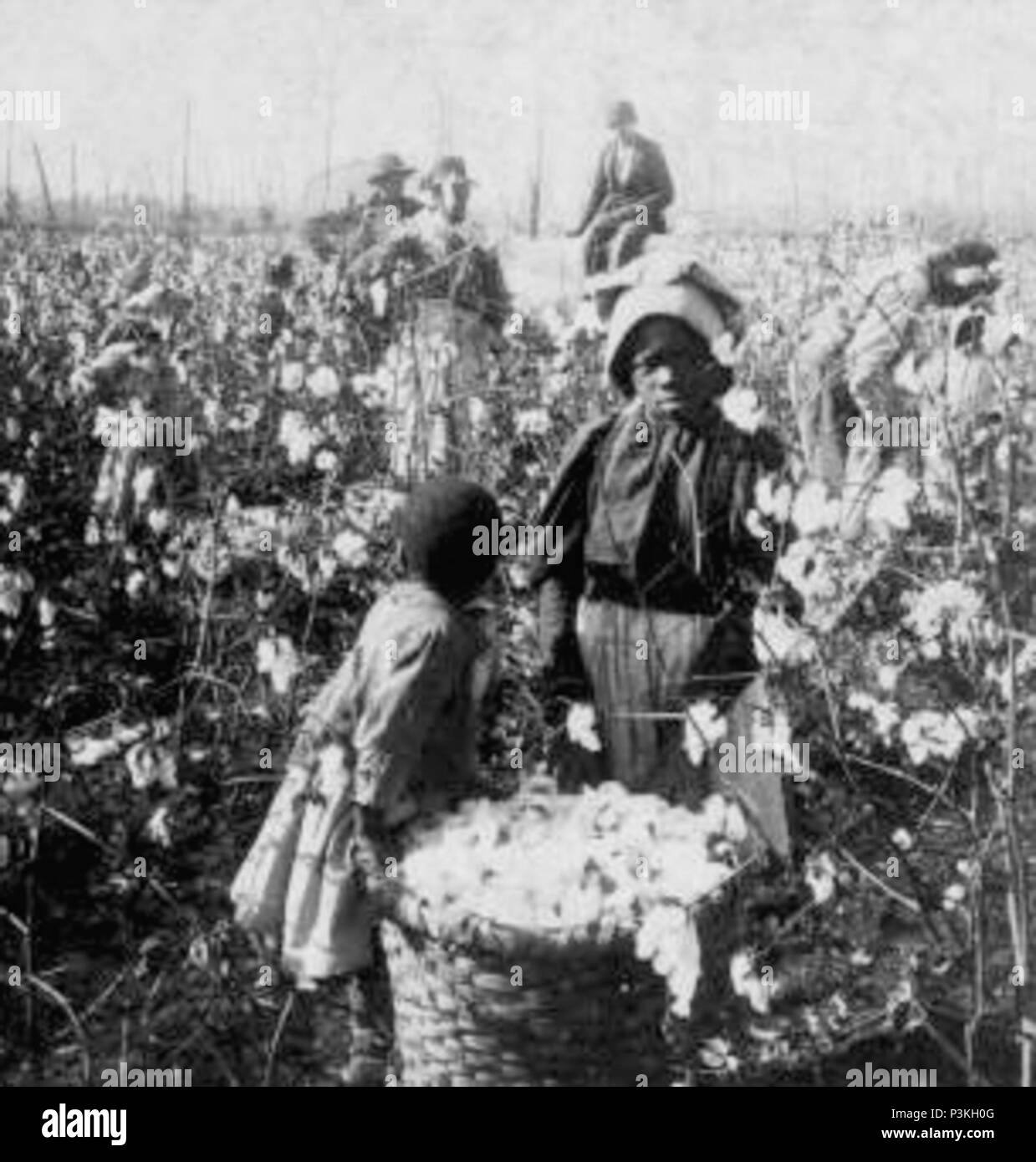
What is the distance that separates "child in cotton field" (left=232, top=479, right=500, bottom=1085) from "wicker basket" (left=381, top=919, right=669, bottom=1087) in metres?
0.15


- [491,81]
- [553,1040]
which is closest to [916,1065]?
[553,1040]

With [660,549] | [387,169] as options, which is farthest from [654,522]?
[387,169]

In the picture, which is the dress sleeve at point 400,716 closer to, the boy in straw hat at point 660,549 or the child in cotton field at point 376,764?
the child in cotton field at point 376,764

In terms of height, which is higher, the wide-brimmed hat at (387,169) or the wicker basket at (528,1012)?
the wide-brimmed hat at (387,169)

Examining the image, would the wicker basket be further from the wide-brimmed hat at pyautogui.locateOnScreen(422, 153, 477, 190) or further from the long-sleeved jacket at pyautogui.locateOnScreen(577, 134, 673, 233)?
the long-sleeved jacket at pyautogui.locateOnScreen(577, 134, 673, 233)

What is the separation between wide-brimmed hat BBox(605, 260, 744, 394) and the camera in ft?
9.37

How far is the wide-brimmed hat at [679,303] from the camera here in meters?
2.86

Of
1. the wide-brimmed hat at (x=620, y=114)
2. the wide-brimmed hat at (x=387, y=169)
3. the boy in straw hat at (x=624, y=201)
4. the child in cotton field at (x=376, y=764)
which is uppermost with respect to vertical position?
the boy in straw hat at (x=624, y=201)

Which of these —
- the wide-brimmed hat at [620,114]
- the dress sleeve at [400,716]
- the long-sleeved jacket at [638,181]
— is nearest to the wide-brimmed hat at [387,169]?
the wide-brimmed hat at [620,114]

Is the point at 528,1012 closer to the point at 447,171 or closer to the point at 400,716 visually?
the point at 400,716

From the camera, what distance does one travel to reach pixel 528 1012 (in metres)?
2.37

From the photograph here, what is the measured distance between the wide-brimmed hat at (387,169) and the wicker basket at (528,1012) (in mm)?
2950

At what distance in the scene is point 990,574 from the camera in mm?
2234

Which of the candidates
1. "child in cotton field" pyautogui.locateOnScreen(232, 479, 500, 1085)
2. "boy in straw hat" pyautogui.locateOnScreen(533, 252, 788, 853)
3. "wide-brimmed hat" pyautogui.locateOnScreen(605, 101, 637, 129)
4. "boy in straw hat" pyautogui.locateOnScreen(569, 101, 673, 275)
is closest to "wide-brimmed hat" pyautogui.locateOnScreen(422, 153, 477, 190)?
"wide-brimmed hat" pyautogui.locateOnScreen(605, 101, 637, 129)
